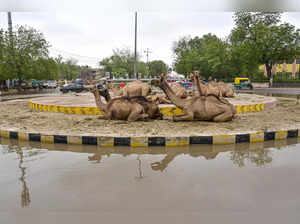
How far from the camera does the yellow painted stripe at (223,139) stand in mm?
5289

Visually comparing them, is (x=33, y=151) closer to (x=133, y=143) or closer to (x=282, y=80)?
(x=133, y=143)

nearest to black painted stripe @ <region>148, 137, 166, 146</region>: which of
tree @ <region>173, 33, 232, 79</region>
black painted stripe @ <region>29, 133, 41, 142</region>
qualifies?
black painted stripe @ <region>29, 133, 41, 142</region>

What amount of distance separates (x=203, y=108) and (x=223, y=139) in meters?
1.86

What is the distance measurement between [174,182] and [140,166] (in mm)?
796

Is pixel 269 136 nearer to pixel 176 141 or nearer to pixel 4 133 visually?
pixel 176 141

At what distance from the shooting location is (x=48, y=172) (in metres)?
3.75

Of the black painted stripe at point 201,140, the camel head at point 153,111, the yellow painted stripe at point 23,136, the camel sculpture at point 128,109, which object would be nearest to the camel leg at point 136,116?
the camel sculpture at point 128,109

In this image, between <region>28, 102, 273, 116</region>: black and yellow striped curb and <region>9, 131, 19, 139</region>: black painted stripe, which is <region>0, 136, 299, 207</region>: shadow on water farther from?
<region>28, 102, 273, 116</region>: black and yellow striped curb

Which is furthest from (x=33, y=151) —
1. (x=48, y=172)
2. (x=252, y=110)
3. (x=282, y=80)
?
(x=282, y=80)

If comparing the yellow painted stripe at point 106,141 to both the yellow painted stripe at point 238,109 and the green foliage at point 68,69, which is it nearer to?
the yellow painted stripe at point 238,109

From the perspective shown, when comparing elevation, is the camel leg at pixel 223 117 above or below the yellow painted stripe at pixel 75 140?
above

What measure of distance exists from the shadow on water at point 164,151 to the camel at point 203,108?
1.86m

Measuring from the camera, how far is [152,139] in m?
5.12

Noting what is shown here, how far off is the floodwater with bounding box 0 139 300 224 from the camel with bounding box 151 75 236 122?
2.16m
